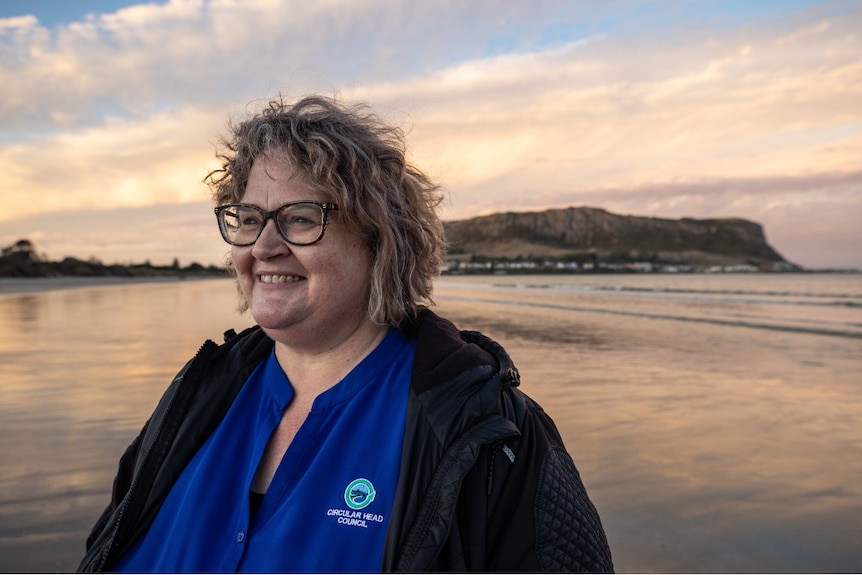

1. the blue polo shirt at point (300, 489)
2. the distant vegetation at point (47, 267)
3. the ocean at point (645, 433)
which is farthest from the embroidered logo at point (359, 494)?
the distant vegetation at point (47, 267)

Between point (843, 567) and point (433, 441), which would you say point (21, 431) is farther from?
point (843, 567)

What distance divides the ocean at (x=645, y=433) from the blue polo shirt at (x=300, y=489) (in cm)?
173

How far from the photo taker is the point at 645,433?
5.43 metres

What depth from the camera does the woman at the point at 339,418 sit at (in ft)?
5.32

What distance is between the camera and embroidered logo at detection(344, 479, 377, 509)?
1.69 meters

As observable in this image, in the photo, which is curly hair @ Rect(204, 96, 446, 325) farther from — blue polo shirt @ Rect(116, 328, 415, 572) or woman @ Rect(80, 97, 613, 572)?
blue polo shirt @ Rect(116, 328, 415, 572)

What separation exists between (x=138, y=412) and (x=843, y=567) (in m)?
5.59

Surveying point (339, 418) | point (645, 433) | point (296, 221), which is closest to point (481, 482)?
point (339, 418)

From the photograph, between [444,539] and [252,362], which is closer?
[444,539]

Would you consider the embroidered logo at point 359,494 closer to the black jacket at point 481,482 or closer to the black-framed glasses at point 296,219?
the black jacket at point 481,482

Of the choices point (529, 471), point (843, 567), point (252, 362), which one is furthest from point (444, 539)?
point (843, 567)

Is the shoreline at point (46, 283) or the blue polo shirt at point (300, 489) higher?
the blue polo shirt at point (300, 489)

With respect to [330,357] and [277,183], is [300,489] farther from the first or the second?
[277,183]

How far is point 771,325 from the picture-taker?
14.9 m
